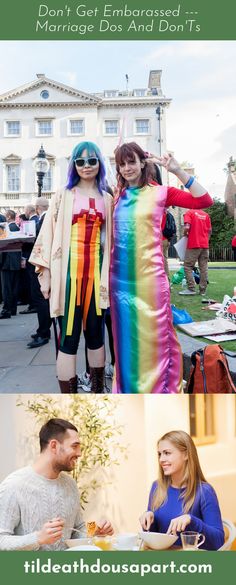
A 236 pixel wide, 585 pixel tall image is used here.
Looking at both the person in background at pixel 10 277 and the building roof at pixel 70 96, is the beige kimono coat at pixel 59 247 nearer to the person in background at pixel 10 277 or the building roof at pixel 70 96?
the building roof at pixel 70 96

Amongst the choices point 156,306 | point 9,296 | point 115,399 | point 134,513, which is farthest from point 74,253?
point 9,296

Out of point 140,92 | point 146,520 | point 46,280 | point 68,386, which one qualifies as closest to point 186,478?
point 146,520

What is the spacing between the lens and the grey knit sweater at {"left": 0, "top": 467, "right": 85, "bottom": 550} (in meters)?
1.52

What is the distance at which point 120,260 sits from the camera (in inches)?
74.0

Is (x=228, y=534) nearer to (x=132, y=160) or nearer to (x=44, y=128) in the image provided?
(x=132, y=160)

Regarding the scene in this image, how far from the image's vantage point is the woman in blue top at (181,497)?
62.0 inches

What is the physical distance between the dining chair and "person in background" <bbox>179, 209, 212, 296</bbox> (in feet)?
13.7

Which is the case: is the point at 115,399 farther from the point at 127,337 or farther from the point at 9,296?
the point at 9,296

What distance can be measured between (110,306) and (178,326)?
1.87m

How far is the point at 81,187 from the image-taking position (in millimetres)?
1960

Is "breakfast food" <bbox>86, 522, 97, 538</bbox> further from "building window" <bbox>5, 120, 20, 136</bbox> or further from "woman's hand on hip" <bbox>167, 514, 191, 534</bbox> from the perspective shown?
"building window" <bbox>5, 120, 20, 136</bbox>

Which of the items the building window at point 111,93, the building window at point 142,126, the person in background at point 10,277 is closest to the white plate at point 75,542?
the building window at point 142,126

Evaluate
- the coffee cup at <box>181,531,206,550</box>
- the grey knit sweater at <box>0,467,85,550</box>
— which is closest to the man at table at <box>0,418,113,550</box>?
the grey knit sweater at <box>0,467,85,550</box>
